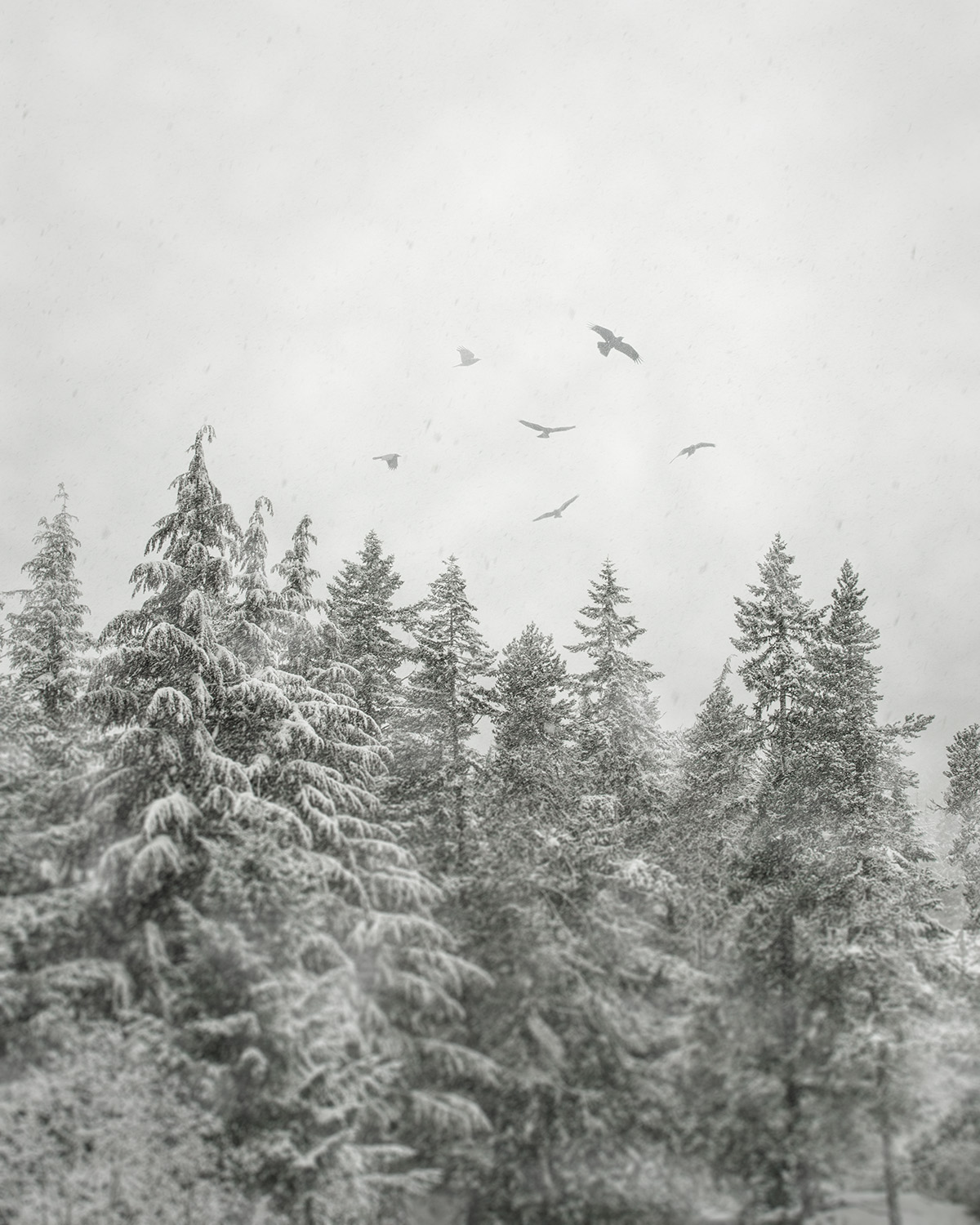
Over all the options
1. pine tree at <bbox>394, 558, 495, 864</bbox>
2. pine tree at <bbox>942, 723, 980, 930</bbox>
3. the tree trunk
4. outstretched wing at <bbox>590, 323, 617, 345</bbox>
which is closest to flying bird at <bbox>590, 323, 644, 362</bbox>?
outstretched wing at <bbox>590, 323, 617, 345</bbox>

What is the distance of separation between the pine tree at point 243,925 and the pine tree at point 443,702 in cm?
533

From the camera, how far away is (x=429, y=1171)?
12430mm

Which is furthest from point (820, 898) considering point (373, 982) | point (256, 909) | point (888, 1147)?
point (256, 909)

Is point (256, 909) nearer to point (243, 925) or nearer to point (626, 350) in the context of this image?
point (243, 925)

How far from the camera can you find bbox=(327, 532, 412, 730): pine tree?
26.5 m

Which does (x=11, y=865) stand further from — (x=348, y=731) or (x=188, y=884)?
(x=348, y=731)

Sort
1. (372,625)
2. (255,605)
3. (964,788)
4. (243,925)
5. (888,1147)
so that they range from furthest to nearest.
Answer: (964,788), (372,625), (255,605), (888,1147), (243,925)

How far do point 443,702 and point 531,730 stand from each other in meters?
2.84

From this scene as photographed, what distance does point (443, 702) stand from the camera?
24391 millimetres

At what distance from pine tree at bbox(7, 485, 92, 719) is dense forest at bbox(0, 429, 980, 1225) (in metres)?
1.58

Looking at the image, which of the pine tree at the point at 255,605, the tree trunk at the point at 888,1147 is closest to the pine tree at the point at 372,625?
the pine tree at the point at 255,605

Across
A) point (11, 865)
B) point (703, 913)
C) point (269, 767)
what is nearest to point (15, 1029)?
point (11, 865)

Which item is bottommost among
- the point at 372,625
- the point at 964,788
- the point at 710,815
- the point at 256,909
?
the point at 256,909

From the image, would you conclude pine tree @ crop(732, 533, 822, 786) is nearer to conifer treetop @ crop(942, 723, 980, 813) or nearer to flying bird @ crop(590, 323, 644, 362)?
flying bird @ crop(590, 323, 644, 362)
